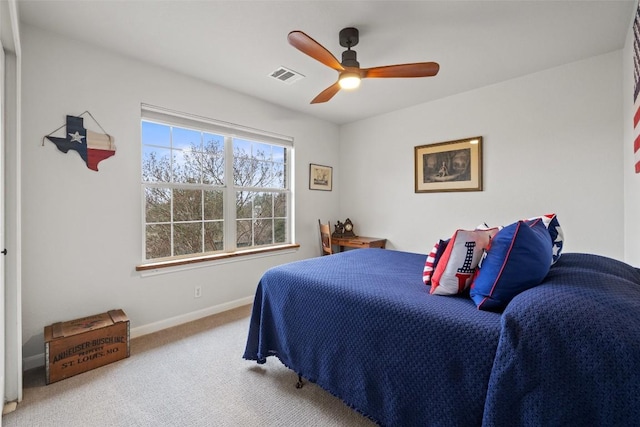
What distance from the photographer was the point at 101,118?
2459 millimetres

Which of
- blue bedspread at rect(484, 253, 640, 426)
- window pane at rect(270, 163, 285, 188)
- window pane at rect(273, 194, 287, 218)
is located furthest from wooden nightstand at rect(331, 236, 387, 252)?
blue bedspread at rect(484, 253, 640, 426)

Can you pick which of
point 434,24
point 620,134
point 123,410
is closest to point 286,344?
point 123,410

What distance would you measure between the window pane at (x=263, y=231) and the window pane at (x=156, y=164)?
1.20 metres

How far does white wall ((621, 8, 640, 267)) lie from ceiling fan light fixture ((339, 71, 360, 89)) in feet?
6.60

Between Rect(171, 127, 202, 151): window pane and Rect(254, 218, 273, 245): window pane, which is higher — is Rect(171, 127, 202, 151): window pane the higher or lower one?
the higher one

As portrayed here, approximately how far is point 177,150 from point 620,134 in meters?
4.20

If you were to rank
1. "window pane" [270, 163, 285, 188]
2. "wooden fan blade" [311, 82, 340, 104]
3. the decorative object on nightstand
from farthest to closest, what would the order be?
the decorative object on nightstand < "window pane" [270, 163, 285, 188] < "wooden fan blade" [311, 82, 340, 104]

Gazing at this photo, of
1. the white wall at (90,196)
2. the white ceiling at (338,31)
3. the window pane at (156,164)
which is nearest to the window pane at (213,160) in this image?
the white wall at (90,196)

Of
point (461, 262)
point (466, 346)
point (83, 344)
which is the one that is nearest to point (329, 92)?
point (461, 262)

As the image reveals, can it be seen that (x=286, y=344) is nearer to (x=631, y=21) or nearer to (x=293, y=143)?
(x=293, y=143)

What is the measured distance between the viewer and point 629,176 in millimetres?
2311

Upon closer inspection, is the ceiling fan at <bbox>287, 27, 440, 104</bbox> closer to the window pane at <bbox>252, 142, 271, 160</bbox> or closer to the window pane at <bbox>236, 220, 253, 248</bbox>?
the window pane at <bbox>252, 142, 271, 160</bbox>

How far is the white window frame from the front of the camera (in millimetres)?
2783

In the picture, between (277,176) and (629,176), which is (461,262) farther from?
(277,176)
